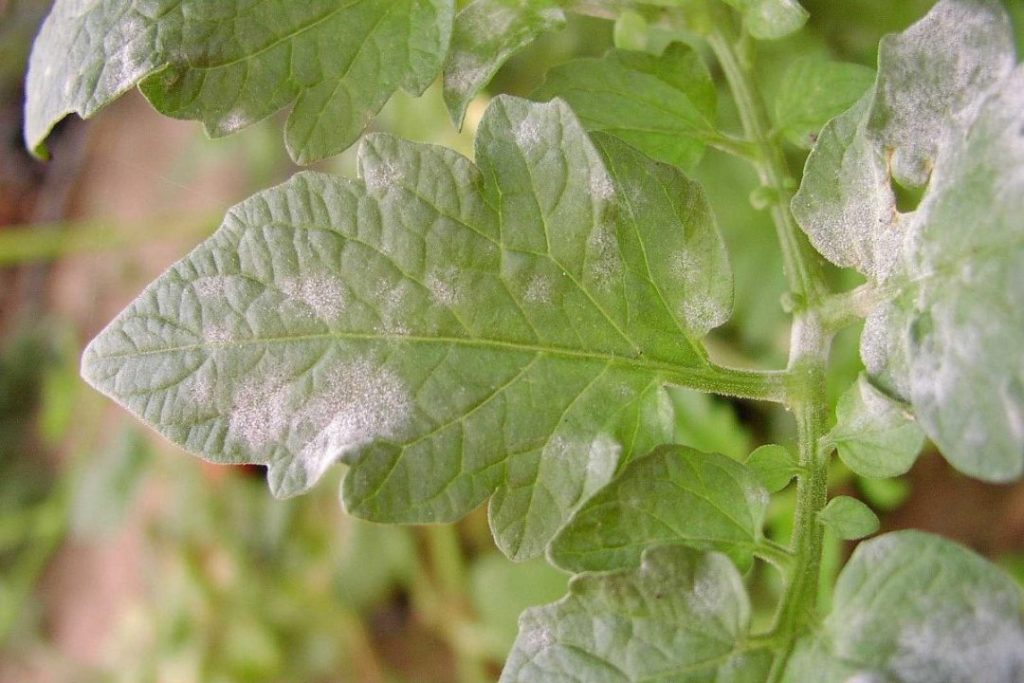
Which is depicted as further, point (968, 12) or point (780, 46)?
point (780, 46)

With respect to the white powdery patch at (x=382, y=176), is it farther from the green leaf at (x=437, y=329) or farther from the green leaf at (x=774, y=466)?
the green leaf at (x=774, y=466)

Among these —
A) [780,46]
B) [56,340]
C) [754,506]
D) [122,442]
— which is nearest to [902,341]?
[754,506]

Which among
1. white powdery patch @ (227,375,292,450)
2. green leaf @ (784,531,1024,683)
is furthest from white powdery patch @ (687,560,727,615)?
white powdery patch @ (227,375,292,450)

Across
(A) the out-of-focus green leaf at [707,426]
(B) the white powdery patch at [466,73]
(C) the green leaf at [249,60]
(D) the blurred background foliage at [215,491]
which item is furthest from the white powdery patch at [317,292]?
(A) the out-of-focus green leaf at [707,426]

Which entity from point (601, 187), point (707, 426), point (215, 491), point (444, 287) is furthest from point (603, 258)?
point (215, 491)

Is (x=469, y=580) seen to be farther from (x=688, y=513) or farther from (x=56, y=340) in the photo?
(x=56, y=340)

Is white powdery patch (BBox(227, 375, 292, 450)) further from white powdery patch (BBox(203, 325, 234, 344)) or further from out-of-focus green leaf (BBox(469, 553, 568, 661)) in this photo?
out-of-focus green leaf (BBox(469, 553, 568, 661))
